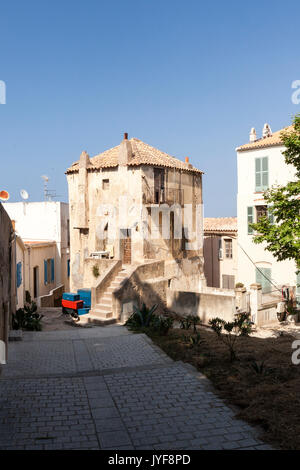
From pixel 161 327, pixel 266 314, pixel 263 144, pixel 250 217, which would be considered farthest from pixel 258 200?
pixel 161 327

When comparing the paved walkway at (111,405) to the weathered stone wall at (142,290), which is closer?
the paved walkway at (111,405)

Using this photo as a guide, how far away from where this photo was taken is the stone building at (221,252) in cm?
3077

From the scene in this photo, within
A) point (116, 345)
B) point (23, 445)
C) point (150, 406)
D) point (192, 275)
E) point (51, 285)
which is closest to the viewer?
point (23, 445)

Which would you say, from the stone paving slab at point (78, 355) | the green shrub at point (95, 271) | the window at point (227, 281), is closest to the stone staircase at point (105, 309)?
the green shrub at point (95, 271)

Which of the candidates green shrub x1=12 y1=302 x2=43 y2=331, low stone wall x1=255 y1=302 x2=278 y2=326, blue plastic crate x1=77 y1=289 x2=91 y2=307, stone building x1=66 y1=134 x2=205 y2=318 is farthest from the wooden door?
green shrub x1=12 y1=302 x2=43 y2=331

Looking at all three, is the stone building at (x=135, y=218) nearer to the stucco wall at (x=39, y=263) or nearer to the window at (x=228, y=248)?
the stucco wall at (x=39, y=263)

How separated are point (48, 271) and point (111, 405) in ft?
74.2

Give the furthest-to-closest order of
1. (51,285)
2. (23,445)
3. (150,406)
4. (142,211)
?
1. (51,285)
2. (142,211)
3. (150,406)
4. (23,445)

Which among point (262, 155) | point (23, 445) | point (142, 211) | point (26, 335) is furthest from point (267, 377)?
point (262, 155)

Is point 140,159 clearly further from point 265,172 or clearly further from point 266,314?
point 266,314
